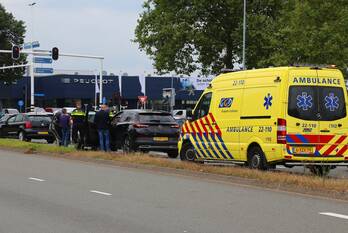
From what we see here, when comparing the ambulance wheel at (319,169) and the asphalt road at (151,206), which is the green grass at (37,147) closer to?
the asphalt road at (151,206)

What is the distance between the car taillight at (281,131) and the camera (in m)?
13.6

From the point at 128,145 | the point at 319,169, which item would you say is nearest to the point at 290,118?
the point at 319,169

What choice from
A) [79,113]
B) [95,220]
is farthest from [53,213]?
[79,113]

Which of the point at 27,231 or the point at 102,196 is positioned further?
the point at 102,196

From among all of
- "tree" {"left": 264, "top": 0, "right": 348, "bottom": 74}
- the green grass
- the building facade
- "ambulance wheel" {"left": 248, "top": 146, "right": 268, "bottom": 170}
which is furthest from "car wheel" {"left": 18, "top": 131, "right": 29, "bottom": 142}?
the building facade

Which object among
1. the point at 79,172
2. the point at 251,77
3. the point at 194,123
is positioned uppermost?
the point at 251,77

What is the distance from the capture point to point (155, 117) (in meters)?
20.3

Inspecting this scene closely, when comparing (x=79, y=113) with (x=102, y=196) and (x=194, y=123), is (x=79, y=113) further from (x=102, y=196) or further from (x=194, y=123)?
(x=102, y=196)

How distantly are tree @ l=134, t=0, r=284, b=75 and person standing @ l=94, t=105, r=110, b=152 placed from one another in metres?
19.7

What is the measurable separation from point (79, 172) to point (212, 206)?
6.08 metres

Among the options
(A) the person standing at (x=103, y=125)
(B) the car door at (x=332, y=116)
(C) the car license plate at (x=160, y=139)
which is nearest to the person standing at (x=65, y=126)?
(A) the person standing at (x=103, y=125)

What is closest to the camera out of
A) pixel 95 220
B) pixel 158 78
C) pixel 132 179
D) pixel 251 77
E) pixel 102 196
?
pixel 95 220

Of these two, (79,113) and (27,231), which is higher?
(79,113)

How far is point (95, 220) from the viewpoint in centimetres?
855
